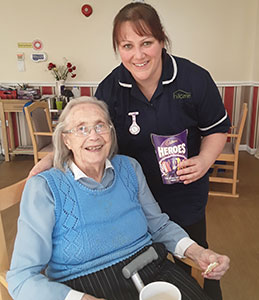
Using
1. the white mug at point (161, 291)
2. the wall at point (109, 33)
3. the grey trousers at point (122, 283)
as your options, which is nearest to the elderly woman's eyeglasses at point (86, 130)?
the grey trousers at point (122, 283)

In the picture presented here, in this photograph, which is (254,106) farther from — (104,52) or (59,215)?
(59,215)

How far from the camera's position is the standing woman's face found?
1.24 m

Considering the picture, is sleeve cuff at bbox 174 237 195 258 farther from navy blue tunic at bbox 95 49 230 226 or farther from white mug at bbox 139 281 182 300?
white mug at bbox 139 281 182 300

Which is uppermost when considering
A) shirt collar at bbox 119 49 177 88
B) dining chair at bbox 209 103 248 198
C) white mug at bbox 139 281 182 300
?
shirt collar at bbox 119 49 177 88

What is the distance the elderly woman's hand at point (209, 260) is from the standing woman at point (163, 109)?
0.28 meters

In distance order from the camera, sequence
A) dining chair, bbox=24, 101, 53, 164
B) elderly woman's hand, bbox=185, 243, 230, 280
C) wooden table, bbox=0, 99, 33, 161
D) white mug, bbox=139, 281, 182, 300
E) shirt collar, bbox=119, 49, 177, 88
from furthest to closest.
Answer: wooden table, bbox=0, 99, 33, 161 < dining chair, bbox=24, 101, 53, 164 < shirt collar, bbox=119, 49, 177, 88 < elderly woman's hand, bbox=185, 243, 230, 280 < white mug, bbox=139, 281, 182, 300

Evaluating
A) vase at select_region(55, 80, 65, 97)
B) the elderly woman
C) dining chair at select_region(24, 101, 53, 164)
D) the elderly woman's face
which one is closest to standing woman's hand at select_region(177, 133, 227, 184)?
the elderly woman

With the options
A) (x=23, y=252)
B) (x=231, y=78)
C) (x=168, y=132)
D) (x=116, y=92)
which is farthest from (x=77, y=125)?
(x=231, y=78)

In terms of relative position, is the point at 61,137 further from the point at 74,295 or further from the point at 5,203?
the point at 74,295

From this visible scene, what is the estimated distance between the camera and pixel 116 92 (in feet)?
4.85

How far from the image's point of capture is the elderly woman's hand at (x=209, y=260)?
1144 mm

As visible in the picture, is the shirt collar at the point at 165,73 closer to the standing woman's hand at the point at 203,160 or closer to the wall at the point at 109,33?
the standing woman's hand at the point at 203,160

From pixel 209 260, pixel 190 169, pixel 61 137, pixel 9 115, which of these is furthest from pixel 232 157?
pixel 9 115

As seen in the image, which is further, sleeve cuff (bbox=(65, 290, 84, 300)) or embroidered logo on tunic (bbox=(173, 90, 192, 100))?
embroidered logo on tunic (bbox=(173, 90, 192, 100))
